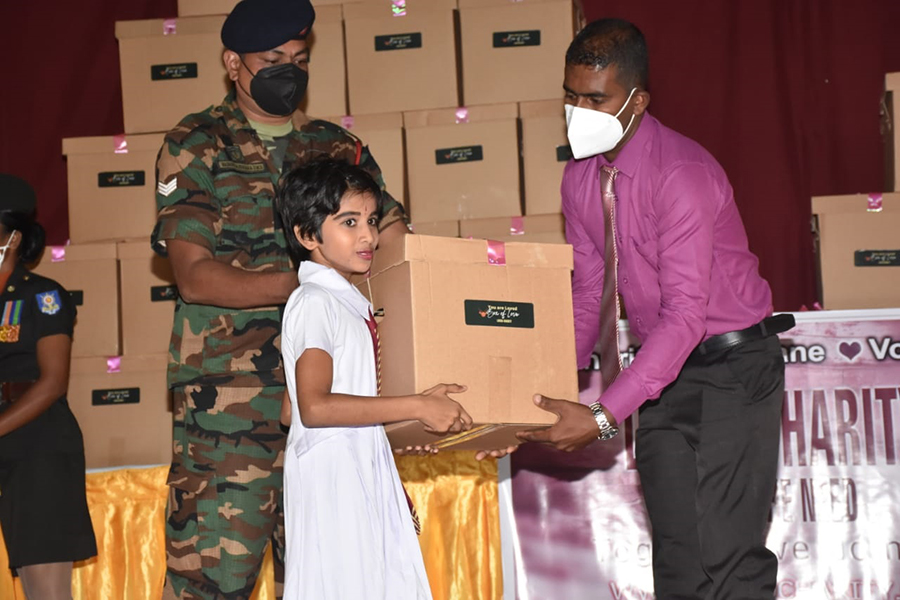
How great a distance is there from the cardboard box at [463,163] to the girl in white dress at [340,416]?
1.52 metres

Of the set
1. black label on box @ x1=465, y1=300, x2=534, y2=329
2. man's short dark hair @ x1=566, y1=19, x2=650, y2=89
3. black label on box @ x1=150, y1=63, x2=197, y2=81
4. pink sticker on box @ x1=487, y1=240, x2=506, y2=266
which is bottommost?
black label on box @ x1=465, y1=300, x2=534, y2=329

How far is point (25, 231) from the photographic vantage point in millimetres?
3627

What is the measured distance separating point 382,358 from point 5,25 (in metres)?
3.19

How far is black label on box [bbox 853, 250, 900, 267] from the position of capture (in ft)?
12.3

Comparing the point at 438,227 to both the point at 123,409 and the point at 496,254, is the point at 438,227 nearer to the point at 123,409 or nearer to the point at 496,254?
the point at 123,409

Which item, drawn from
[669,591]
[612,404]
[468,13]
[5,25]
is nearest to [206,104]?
[468,13]

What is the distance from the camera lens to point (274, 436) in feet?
8.72

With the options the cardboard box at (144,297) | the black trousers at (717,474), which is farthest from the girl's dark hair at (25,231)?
the black trousers at (717,474)

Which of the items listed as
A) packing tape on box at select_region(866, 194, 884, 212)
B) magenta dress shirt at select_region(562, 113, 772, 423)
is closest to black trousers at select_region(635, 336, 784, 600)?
magenta dress shirt at select_region(562, 113, 772, 423)

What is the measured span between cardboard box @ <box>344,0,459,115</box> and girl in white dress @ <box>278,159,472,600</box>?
161 centimetres

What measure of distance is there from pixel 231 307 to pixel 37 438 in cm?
119

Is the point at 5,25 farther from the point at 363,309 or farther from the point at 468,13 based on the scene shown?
the point at 363,309

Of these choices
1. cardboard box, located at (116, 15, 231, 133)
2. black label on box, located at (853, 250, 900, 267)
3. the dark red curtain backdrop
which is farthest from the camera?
the dark red curtain backdrop

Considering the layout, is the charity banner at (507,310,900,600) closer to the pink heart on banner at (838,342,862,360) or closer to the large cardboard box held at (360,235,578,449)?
the pink heart on banner at (838,342,862,360)
